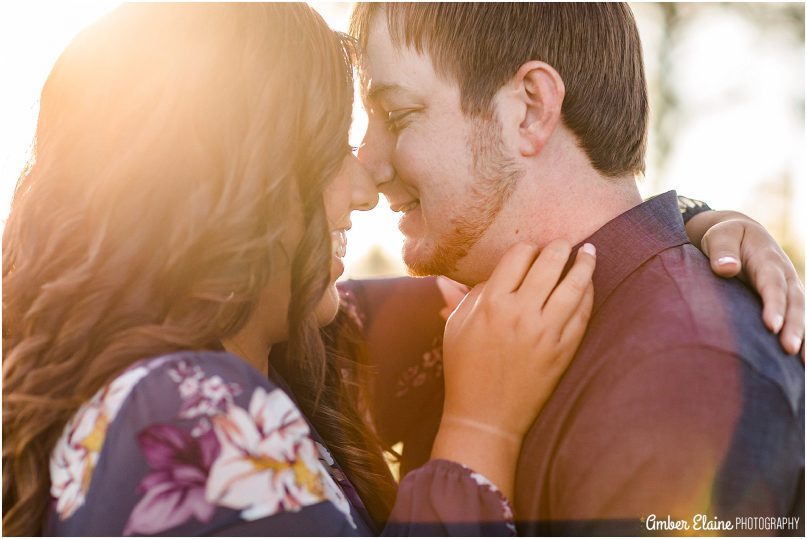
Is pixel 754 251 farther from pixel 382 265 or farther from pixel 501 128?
pixel 382 265

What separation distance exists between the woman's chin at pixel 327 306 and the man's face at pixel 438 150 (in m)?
0.37

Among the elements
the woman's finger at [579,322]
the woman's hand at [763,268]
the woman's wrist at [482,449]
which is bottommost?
the woman's wrist at [482,449]

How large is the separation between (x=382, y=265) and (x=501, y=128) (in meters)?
20.8

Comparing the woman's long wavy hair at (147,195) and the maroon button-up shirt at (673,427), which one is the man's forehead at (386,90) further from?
the maroon button-up shirt at (673,427)

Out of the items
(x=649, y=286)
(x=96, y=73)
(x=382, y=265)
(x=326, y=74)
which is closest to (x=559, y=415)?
(x=649, y=286)

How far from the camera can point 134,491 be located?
167 cm

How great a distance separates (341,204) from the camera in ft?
7.79

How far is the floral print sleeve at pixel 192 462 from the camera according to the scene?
1.67 m

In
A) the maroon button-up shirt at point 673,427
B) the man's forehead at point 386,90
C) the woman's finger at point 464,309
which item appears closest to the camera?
the maroon button-up shirt at point 673,427

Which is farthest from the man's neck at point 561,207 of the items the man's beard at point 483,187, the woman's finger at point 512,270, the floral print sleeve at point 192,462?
the floral print sleeve at point 192,462

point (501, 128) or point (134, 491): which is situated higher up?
point (501, 128)

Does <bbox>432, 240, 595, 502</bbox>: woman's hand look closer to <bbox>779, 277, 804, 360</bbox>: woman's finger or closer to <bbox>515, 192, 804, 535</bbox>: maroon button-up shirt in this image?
<bbox>515, 192, 804, 535</bbox>: maroon button-up shirt

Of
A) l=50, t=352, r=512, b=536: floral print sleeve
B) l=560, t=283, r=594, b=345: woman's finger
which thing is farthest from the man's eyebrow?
l=50, t=352, r=512, b=536: floral print sleeve

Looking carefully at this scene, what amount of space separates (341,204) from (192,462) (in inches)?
36.1
